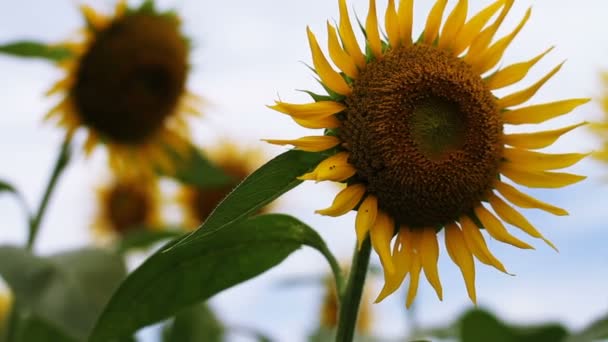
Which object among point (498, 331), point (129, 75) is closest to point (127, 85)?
point (129, 75)

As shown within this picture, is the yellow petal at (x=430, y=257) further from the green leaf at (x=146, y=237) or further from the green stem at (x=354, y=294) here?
the green leaf at (x=146, y=237)

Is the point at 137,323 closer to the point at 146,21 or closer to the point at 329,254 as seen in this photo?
the point at 329,254

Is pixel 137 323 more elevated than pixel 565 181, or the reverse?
pixel 565 181

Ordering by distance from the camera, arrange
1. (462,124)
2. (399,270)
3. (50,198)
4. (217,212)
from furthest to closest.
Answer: (50,198), (462,124), (399,270), (217,212)

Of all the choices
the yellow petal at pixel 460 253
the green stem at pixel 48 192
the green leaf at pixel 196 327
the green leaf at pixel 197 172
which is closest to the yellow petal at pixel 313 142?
the yellow petal at pixel 460 253

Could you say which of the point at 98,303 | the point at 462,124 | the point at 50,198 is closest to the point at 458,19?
the point at 462,124

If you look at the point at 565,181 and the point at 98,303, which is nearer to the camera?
the point at 565,181

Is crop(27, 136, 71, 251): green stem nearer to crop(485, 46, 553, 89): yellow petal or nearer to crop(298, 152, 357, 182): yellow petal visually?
crop(298, 152, 357, 182): yellow petal
